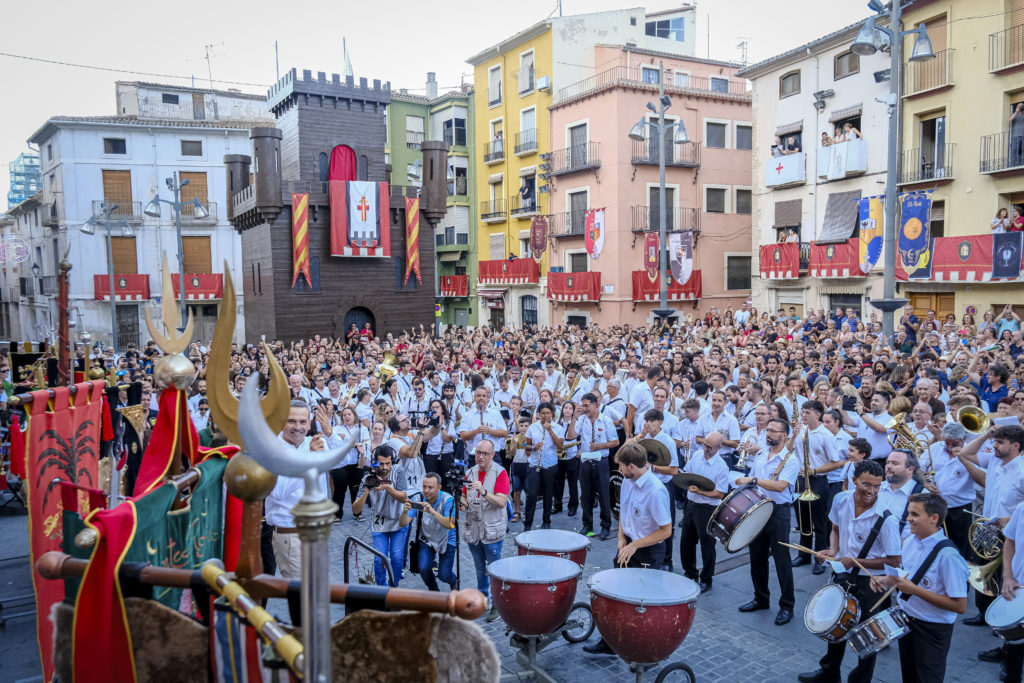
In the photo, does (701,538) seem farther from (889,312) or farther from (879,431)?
(889,312)

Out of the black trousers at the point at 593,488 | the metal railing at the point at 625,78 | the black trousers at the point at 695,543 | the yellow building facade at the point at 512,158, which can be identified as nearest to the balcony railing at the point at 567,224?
the yellow building facade at the point at 512,158

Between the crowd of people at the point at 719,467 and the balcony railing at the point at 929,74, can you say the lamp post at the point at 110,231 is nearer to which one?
the crowd of people at the point at 719,467

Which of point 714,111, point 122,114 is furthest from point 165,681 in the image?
point 122,114

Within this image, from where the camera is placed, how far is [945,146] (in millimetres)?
21500

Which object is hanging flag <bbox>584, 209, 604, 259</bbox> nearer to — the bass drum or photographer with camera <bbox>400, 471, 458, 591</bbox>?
the bass drum

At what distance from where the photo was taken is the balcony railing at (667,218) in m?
31.1

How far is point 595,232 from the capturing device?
96.4 feet

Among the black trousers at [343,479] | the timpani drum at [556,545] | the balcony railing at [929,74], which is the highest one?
the balcony railing at [929,74]

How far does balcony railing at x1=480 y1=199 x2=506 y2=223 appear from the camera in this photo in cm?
3784

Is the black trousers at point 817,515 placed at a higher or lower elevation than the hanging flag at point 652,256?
lower

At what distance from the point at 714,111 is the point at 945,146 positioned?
40.9 feet

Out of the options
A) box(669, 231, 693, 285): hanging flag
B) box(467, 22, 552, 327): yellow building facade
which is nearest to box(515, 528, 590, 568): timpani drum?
box(669, 231, 693, 285): hanging flag

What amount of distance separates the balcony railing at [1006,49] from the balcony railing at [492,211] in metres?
22.3

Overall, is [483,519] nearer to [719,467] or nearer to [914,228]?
[719,467]
